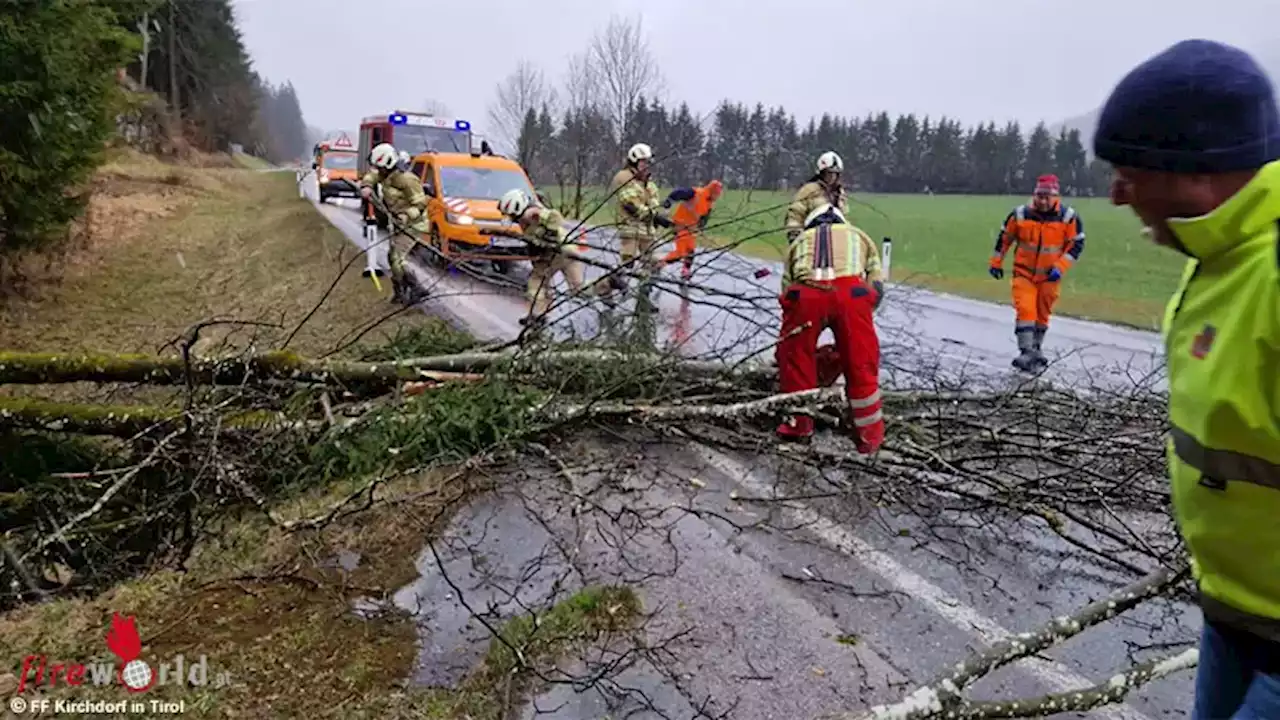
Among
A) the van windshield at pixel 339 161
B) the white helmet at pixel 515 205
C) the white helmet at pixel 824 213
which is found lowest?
the white helmet at pixel 515 205

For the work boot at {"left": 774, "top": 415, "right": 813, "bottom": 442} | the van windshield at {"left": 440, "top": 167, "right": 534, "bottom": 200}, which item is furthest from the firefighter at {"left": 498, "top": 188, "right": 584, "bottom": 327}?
the van windshield at {"left": 440, "top": 167, "right": 534, "bottom": 200}

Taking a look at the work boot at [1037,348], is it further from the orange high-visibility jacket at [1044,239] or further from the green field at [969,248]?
the green field at [969,248]

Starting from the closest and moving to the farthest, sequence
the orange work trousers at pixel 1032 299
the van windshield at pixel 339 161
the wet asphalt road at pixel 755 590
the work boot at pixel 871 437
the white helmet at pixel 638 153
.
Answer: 1. the wet asphalt road at pixel 755 590
2. the work boot at pixel 871 437
3. the white helmet at pixel 638 153
4. the orange work trousers at pixel 1032 299
5. the van windshield at pixel 339 161

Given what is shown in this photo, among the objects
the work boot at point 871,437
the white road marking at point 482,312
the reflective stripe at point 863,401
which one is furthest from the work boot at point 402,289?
the work boot at point 871,437

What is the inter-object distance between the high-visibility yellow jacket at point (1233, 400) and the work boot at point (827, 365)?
410 cm

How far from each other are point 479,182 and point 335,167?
15546mm

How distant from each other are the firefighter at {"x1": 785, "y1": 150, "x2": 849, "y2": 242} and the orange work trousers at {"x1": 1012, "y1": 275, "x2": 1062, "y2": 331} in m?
2.30

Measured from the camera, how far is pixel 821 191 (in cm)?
714

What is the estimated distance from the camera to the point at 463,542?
4.16 meters

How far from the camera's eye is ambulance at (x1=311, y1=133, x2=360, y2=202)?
26.7m

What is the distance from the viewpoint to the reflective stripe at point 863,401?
494 cm

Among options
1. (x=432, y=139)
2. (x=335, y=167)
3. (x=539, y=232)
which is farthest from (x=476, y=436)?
(x=335, y=167)

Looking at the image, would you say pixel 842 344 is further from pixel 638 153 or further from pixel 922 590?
pixel 638 153

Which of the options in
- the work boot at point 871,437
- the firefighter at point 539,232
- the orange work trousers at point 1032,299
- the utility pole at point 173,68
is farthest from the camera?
the utility pole at point 173,68
